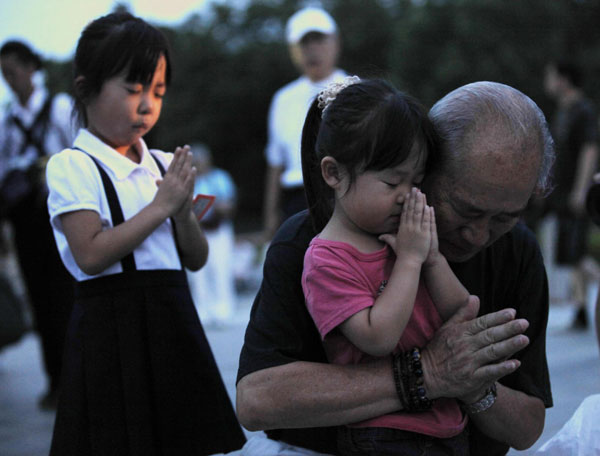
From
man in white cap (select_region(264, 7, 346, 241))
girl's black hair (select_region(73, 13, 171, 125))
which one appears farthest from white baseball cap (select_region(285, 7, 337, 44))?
girl's black hair (select_region(73, 13, 171, 125))

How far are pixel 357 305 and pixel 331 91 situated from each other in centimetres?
52

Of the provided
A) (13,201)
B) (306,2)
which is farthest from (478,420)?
(306,2)

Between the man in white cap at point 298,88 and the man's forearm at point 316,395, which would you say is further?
the man in white cap at point 298,88

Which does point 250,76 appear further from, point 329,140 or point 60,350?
point 329,140

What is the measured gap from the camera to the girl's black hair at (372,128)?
1.70 m

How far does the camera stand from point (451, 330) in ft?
5.86

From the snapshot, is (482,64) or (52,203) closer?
(52,203)

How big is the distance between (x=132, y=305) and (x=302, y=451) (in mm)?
767

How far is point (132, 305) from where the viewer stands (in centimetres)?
243

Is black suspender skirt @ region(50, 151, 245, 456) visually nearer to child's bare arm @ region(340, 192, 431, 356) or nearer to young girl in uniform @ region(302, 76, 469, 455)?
young girl in uniform @ region(302, 76, 469, 455)

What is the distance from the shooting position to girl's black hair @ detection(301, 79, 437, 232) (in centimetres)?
170

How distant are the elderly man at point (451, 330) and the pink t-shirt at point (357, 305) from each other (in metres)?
0.03

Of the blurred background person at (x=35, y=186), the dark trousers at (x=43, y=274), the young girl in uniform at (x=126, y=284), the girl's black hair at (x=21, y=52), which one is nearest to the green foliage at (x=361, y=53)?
the girl's black hair at (x=21, y=52)

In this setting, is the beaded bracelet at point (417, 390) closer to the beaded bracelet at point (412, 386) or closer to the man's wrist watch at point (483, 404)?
the beaded bracelet at point (412, 386)
